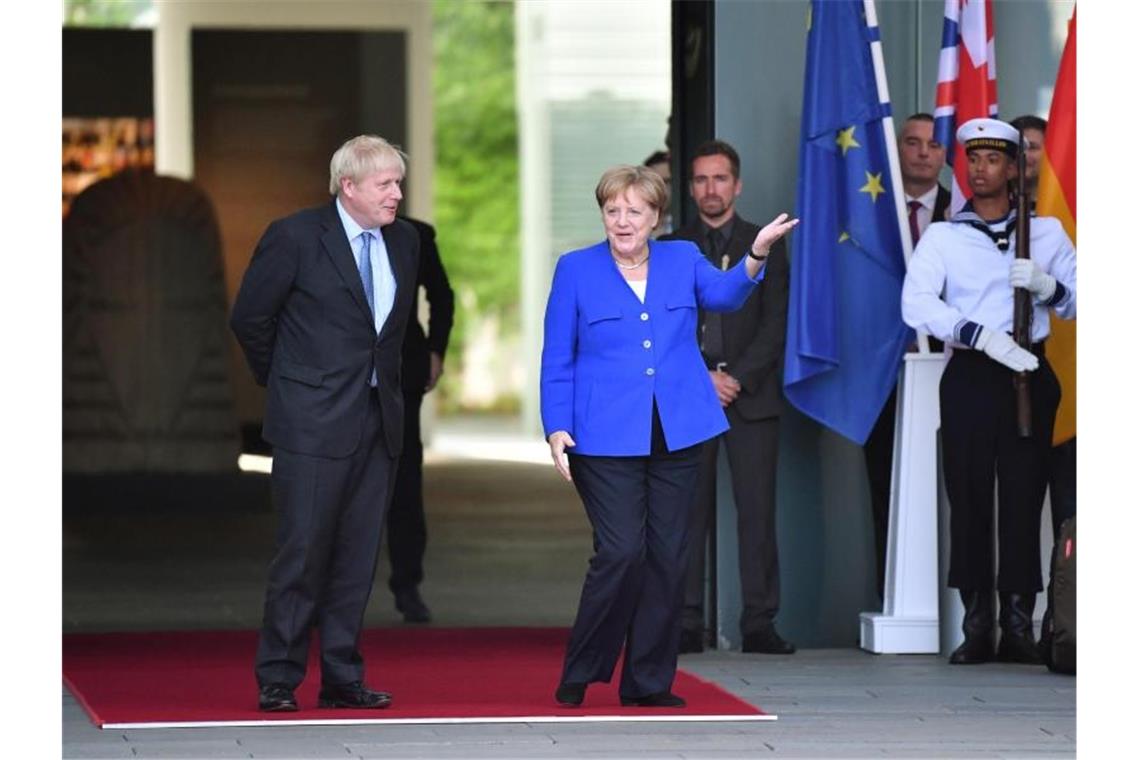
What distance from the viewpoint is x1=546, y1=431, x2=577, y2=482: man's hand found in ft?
22.3

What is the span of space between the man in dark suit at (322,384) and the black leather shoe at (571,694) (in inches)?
21.5

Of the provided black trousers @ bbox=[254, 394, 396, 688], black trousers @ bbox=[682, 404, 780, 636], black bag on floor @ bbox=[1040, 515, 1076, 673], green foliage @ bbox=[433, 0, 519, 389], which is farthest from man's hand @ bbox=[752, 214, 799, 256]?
green foliage @ bbox=[433, 0, 519, 389]

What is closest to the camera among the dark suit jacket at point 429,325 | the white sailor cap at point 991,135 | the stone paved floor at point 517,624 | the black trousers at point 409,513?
the stone paved floor at point 517,624

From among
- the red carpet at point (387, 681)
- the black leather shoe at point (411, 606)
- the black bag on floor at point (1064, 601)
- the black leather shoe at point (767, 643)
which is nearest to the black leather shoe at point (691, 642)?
the black leather shoe at point (767, 643)

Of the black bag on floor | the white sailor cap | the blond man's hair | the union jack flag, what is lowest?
the black bag on floor

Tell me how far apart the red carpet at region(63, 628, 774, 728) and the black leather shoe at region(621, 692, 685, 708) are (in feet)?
0.13

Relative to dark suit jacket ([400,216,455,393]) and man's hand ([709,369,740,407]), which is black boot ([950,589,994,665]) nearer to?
man's hand ([709,369,740,407])

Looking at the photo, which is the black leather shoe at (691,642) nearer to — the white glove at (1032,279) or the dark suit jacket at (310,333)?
the white glove at (1032,279)

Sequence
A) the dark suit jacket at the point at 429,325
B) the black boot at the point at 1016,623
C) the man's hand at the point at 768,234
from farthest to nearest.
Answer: the dark suit jacket at the point at 429,325 < the black boot at the point at 1016,623 < the man's hand at the point at 768,234

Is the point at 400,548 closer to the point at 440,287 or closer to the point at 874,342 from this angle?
the point at 440,287

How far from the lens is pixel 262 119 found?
15211mm

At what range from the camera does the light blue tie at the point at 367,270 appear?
22.6 feet

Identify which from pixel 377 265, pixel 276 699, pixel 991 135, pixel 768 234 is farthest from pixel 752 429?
pixel 276 699

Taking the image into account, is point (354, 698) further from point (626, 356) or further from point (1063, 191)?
point (1063, 191)
